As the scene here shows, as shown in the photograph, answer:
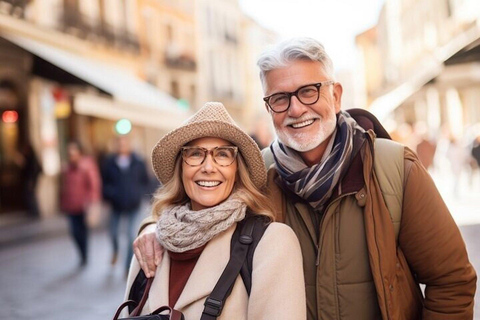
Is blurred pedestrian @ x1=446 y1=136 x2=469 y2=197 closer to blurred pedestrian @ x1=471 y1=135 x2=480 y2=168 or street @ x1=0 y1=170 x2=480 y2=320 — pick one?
blurred pedestrian @ x1=471 y1=135 x2=480 y2=168

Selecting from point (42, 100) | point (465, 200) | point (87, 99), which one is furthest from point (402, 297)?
point (42, 100)

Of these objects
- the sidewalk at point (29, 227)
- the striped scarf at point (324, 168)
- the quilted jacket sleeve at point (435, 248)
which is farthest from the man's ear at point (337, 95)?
the sidewalk at point (29, 227)

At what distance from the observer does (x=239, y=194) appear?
2246 millimetres

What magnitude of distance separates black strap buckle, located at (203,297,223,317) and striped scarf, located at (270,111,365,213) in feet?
1.66

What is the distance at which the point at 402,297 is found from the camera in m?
2.14

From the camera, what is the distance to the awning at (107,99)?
43.8 ft

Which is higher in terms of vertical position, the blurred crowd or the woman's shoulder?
the blurred crowd

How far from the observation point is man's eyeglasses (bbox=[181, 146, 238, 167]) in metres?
2.27

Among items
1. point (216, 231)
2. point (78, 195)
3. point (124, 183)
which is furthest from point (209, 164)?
point (78, 195)

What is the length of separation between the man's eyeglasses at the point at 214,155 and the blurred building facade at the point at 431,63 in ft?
28.6

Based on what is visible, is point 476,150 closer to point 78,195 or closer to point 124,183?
point 124,183

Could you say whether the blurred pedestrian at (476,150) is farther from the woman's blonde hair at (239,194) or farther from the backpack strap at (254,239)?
the backpack strap at (254,239)

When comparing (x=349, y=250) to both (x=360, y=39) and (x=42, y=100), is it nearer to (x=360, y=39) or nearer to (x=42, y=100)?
(x=42, y=100)

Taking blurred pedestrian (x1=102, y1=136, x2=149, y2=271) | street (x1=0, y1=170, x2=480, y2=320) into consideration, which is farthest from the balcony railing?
blurred pedestrian (x1=102, y1=136, x2=149, y2=271)
